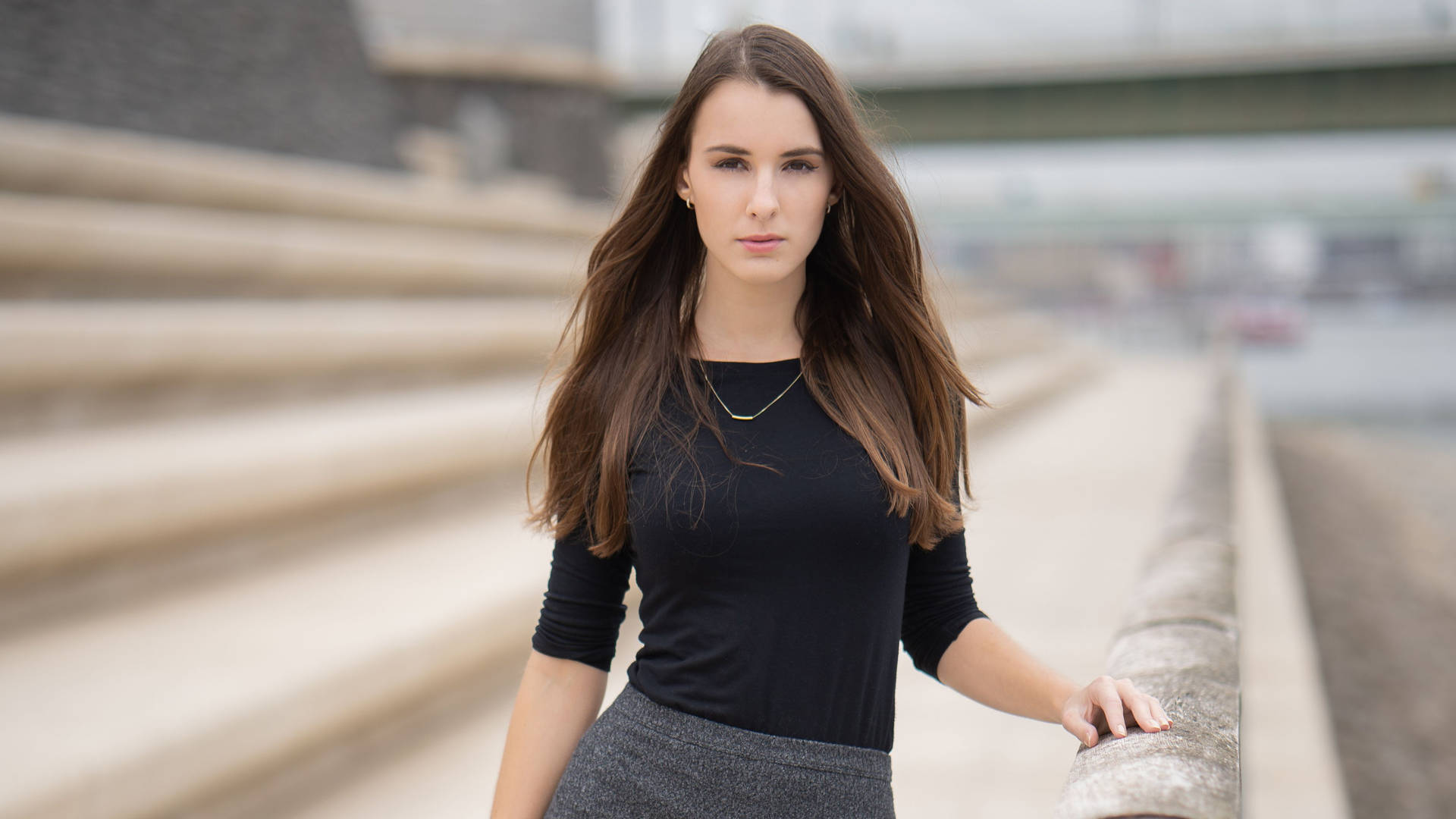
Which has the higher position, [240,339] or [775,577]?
[240,339]

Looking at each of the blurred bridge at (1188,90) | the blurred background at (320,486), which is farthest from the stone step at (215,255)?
the blurred bridge at (1188,90)

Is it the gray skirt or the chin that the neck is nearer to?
the chin

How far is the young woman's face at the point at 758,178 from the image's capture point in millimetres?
1158

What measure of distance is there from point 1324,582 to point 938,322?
919cm

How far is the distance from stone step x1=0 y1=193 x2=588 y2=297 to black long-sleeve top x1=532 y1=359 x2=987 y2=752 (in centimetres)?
56

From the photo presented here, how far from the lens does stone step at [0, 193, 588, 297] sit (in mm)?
2891

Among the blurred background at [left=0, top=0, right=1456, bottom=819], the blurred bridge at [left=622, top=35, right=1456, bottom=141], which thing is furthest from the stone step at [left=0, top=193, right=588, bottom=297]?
the blurred bridge at [left=622, top=35, right=1456, bottom=141]

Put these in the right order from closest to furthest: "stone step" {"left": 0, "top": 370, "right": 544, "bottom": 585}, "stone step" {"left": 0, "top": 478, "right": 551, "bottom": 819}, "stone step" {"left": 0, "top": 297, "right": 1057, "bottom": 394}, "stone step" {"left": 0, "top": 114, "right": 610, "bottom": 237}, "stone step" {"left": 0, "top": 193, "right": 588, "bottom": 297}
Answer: "stone step" {"left": 0, "top": 478, "right": 551, "bottom": 819}
"stone step" {"left": 0, "top": 370, "right": 544, "bottom": 585}
"stone step" {"left": 0, "top": 297, "right": 1057, "bottom": 394}
"stone step" {"left": 0, "top": 193, "right": 588, "bottom": 297}
"stone step" {"left": 0, "top": 114, "right": 610, "bottom": 237}

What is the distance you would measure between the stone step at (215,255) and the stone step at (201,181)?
52 mm

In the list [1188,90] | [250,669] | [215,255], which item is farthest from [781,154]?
[1188,90]

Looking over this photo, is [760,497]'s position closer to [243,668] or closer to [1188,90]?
[243,668]

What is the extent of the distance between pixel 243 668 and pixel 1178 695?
1.77 m

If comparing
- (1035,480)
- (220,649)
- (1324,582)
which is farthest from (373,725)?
(1324,582)

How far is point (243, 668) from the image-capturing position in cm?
209
